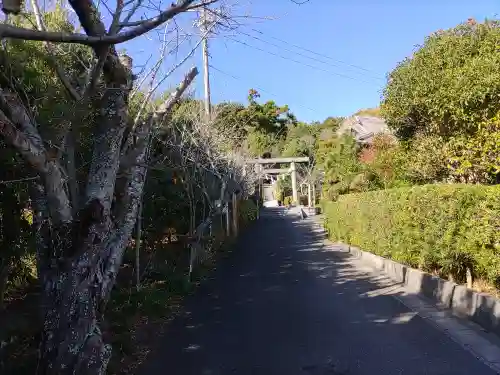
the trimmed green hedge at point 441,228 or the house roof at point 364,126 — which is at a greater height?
the house roof at point 364,126

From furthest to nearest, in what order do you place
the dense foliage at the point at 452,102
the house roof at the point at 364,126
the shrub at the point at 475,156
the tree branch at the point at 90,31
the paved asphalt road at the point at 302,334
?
the house roof at the point at 364,126 → the dense foliage at the point at 452,102 → the shrub at the point at 475,156 → the paved asphalt road at the point at 302,334 → the tree branch at the point at 90,31

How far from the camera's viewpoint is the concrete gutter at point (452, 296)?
702cm

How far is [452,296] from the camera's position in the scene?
861cm

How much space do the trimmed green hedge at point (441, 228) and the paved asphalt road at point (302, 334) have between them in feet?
3.68

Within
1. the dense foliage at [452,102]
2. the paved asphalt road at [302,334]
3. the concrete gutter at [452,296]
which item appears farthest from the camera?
the dense foliage at [452,102]

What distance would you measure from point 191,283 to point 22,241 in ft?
17.7

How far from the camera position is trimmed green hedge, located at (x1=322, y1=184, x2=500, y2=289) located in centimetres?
734

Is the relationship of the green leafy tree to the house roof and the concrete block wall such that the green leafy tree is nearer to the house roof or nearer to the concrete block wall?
the concrete block wall

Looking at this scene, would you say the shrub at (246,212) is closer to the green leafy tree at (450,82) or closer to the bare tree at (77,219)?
the green leafy tree at (450,82)

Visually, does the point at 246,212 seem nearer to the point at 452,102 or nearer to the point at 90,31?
the point at 452,102

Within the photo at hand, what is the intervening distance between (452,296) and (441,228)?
1159mm

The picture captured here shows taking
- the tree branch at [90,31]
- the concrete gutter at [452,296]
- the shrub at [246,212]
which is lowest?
the concrete gutter at [452,296]

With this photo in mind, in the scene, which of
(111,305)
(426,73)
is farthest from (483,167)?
(111,305)

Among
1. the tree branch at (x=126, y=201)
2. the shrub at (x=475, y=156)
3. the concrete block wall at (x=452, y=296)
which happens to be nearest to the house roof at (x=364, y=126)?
the shrub at (x=475, y=156)
